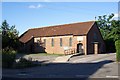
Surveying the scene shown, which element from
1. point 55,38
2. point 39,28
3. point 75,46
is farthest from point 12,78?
point 39,28

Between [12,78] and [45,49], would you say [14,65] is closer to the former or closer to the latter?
[12,78]

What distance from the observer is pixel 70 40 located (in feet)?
168

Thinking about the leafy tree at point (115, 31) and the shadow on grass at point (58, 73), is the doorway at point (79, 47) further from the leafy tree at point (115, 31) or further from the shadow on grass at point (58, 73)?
the shadow on grass at point (58, 73)

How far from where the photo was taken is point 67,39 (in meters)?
52.0

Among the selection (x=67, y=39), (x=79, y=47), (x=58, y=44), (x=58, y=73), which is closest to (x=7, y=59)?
(x=58, y=73)

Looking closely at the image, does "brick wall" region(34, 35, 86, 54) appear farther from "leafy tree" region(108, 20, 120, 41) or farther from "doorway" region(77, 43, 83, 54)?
"leafy tree" region(108, 20, 120, 41)

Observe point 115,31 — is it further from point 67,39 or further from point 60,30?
point 60,30

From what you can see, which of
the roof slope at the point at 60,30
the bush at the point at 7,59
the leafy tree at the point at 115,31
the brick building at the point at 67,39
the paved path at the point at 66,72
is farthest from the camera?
the leafy tree at the point at 115,31

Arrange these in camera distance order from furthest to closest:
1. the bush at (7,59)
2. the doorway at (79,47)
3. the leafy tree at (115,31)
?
1. the leafy tree at (115,31)
2. the doorway at (79,47)
3. the bush at (7,59)

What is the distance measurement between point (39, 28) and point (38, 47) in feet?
22.1

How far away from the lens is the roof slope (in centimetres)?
5091

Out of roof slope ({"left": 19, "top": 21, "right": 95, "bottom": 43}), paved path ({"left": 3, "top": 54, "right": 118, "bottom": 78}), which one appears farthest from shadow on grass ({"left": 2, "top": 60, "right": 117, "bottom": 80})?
roof slope ({"left": 19, "top": 21, "right": 95, "bottom": 43})

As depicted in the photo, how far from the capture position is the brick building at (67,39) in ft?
162

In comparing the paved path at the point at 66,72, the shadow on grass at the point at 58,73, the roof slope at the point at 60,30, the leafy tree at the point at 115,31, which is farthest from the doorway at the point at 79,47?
the shadow on grass at the point at 58,73
